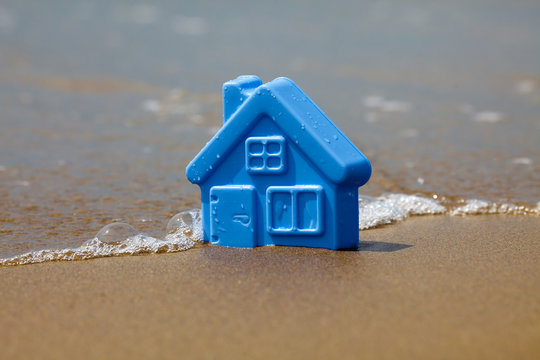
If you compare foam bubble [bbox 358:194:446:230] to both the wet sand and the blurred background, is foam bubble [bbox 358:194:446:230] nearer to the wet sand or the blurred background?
the blurred background

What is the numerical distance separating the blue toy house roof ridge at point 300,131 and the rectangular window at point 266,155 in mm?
54

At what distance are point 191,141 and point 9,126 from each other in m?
1.93

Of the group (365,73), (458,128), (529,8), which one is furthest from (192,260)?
(529,8)

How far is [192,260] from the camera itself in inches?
116

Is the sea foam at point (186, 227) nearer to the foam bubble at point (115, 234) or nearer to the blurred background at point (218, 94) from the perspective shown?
the foam bubble at point (115, 234)

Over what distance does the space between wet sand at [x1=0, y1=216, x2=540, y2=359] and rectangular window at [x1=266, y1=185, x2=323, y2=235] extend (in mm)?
96

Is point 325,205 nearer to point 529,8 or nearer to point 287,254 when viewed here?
point 287,254

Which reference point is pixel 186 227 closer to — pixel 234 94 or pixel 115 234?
pixel 115 234

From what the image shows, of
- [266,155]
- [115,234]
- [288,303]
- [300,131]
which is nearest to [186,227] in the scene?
[115,234]

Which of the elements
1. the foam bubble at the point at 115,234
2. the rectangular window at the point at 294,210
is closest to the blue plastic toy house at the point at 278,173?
the rectangular window at the point at 294,210

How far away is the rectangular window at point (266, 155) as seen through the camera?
2.96 m

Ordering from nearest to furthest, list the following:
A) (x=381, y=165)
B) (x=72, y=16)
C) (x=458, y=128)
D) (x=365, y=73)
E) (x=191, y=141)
Answer: (x=381, y=165)
(x=191, y=141)
(x=458, y=128)
(x=365, y=73)
(x=72, y=16)

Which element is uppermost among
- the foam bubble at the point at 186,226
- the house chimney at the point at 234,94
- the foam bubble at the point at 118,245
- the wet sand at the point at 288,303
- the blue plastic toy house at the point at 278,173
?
the house chimney at the point at 234,94

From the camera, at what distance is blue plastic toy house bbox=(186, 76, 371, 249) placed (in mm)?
2900
